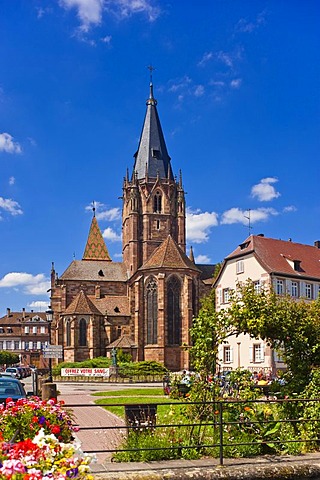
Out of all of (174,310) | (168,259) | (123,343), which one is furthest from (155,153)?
(123,343)

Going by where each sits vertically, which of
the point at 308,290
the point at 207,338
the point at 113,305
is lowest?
the point at 207,338

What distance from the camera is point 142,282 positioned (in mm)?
74812

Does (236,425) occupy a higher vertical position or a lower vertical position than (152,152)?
lower

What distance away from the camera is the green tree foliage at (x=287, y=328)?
12.4 metres

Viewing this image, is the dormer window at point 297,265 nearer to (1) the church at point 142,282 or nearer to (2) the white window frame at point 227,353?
(2) the white window frame at point 227,353

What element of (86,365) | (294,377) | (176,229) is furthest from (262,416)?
(176,229)

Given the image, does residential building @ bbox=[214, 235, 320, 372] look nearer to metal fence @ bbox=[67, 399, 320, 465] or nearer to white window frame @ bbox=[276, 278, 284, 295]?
white window frame @ bbox=[276, 278, 284, 295]

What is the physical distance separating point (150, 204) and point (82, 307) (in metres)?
18.5

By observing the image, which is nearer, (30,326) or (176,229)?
(176,229)

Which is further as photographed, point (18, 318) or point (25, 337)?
point (18, 318)

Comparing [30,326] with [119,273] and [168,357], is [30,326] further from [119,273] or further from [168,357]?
[168,357]

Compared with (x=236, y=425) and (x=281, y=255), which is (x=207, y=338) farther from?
(x=281, y=255)

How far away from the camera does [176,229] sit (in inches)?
3423

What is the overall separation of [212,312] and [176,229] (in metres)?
74.2
